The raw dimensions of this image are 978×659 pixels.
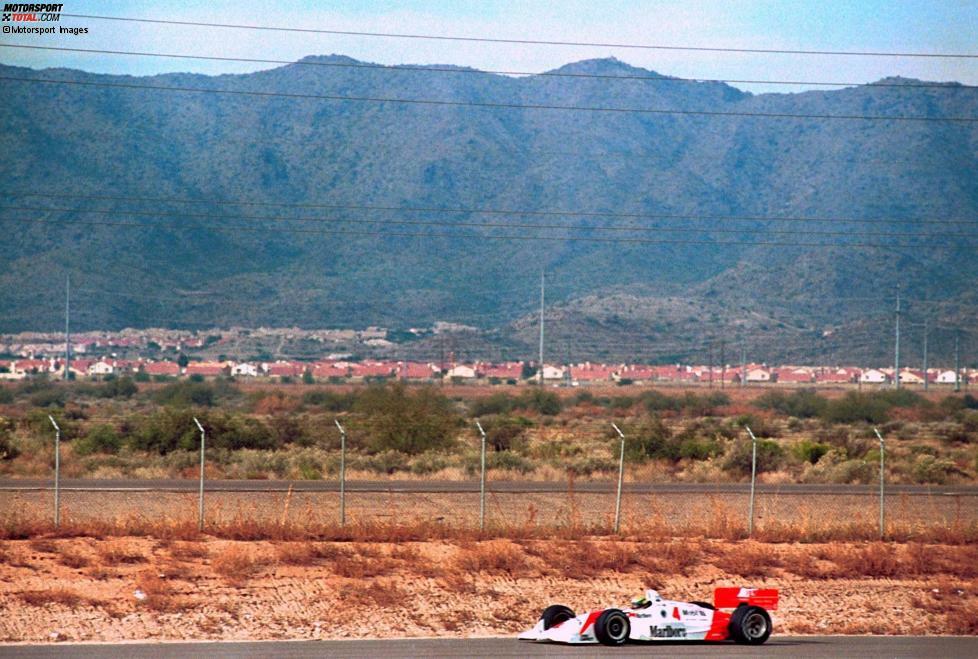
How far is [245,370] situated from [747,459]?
13037 centimetres

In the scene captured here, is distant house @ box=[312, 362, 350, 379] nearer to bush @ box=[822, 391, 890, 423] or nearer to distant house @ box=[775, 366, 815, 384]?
distant house @ box=[775, 366, 815, 384]

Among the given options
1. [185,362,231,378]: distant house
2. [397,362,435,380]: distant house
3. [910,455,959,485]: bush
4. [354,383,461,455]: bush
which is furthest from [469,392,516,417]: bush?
[185,362,231,378]: distant house

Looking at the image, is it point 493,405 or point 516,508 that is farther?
point 493,405

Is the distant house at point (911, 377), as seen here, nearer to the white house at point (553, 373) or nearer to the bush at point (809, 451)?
the white house at point (553, 373)

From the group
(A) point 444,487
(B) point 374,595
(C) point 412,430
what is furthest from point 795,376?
(B) point 374,595

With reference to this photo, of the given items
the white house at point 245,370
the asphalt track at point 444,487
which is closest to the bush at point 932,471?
the asphalt track at point 444,487

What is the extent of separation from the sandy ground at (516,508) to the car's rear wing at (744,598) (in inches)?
383

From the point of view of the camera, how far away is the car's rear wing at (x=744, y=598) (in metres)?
21.3

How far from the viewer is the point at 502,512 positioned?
3616 centimetres

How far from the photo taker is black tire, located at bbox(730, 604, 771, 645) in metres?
21.1

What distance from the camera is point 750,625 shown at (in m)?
21.3

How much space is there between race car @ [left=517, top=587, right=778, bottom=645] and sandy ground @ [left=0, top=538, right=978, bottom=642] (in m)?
2.04

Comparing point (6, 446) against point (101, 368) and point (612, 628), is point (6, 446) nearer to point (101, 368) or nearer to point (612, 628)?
point (612, 628)

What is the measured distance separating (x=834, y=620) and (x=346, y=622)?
28.3ft
